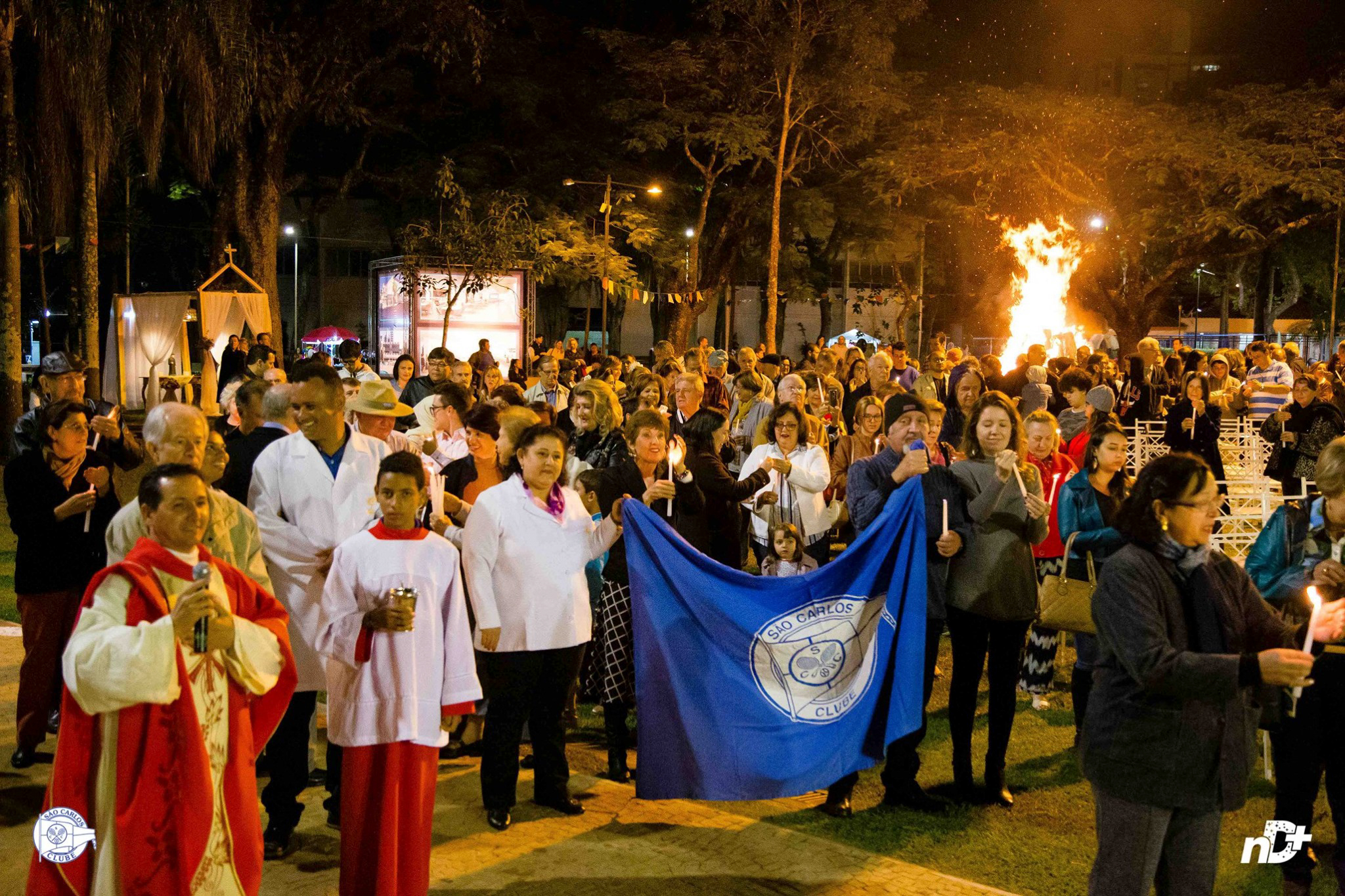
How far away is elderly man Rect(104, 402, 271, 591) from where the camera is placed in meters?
4.24

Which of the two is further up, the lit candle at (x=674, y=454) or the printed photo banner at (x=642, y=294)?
the printed photo banner at (x=642, y=294)

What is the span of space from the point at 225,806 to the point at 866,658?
2.93 metres

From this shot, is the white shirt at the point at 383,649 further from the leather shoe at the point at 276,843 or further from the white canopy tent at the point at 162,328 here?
the white canopy tent at the point at 162,328

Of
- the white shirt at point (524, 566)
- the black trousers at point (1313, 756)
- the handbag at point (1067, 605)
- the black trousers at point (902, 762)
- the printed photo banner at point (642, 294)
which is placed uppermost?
the printed photo banner at point (642, 294)

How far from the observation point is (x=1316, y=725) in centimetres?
477

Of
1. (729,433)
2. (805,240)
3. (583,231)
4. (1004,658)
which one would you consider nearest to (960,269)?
(805,240)

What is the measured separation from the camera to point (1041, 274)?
3653 centimetres

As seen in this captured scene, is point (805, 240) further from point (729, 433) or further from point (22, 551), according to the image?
point (22, 551)

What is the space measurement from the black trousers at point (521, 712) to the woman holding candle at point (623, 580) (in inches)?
23.6

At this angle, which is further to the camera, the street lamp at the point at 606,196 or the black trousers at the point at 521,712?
the street lamp at the point at 606,196

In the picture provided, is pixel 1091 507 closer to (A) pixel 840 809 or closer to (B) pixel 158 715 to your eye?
(A) pixel 840 809

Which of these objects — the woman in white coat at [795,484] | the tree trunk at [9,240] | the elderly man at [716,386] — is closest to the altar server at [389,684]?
the woman in white coat at [795,484]

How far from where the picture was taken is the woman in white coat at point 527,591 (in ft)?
→ 17.4

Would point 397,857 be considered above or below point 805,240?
below
